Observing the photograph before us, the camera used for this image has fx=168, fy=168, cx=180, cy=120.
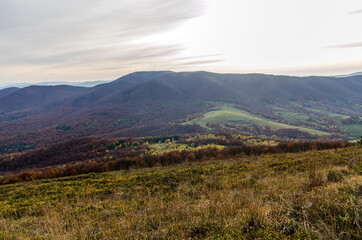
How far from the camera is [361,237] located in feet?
9.66

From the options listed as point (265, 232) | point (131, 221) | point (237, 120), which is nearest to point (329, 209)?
point (265, 232)

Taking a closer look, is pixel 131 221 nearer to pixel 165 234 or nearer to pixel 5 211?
pixel 165 234

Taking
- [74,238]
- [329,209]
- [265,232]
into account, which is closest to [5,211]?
[74,238]

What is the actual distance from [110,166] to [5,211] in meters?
14.3

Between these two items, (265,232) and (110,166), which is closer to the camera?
(265,232)

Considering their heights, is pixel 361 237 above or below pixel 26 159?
above

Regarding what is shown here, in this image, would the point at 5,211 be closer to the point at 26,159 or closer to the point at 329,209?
the point at 329,209

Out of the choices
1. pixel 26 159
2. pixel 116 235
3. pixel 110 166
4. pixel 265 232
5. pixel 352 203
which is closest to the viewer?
pixel 265 232

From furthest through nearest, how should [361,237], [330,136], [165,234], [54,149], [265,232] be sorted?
[330,136]
[54,149]
[165,234]
[265,232]
[361,237]

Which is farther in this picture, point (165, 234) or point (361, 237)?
point (165, 234)

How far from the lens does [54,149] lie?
7856cm

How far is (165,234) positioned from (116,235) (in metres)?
1.35

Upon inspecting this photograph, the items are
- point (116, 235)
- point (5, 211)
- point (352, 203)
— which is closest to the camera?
point (352, 203)

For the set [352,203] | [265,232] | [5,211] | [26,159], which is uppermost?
[352,203]
